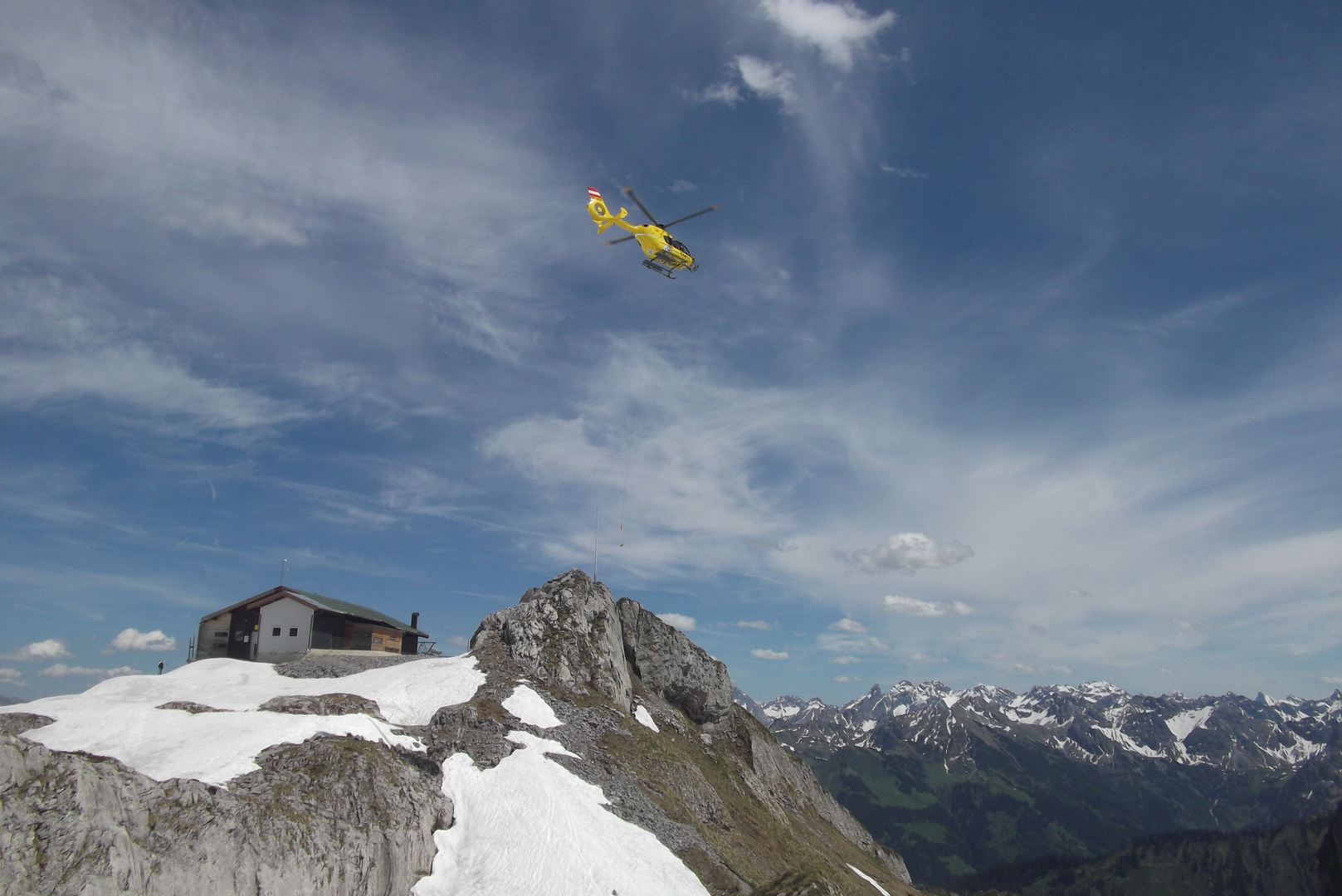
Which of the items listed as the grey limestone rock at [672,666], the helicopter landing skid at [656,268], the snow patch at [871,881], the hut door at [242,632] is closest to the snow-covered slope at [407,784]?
the snow patch at [871,881]

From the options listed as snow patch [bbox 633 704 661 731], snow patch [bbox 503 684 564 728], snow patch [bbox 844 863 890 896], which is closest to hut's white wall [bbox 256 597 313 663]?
snow patch [bbox 503 684 564 728]

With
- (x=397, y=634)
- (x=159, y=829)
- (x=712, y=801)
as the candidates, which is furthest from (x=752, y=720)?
(x=159, y=829)

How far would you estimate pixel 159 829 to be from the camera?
24.5 metres

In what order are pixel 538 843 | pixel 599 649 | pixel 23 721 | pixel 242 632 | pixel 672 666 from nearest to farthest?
1. pixel 538 843
2. pixel 23 721
3. pixel 599 649
4. pixel 242 632
5. pixel 672 666

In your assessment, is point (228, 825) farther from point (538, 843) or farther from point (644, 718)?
point (644, 718)

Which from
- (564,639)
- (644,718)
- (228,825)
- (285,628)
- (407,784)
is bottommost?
(228,825)

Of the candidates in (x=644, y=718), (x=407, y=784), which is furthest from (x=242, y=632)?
(x=407, y=784)

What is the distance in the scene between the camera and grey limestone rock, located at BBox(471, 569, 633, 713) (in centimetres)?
5394

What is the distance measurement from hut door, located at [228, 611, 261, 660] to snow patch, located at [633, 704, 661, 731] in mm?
32846

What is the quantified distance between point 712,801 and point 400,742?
20821 millimetres

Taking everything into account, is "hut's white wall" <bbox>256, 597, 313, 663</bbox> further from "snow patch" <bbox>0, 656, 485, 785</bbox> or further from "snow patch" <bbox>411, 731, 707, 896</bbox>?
"snow patch" <bbox>411, 731, 707, 896</bbox>

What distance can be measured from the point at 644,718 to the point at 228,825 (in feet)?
111

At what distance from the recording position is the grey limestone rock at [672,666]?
67.6m

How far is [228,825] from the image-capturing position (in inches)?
1046
